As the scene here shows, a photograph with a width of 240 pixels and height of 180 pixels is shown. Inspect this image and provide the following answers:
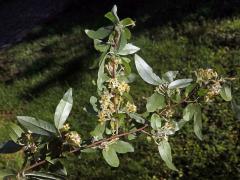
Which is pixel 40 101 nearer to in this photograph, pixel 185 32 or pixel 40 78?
pixel 40 78

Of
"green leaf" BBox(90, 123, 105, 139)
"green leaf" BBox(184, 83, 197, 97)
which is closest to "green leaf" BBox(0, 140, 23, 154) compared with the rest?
"green leaf" BBox(90, 123, 105, 139)

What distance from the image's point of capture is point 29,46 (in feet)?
26.2

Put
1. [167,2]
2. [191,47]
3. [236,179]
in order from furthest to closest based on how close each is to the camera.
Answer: [167,2] < [191,47] < [236,179]

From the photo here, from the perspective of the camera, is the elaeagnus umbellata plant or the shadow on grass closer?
the elaeagnus umbellata plant

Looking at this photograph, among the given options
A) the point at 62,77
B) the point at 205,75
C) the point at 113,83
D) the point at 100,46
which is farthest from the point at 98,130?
the point at 62,77

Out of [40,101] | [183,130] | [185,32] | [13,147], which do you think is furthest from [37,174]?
[185,32]

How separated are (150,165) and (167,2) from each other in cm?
333

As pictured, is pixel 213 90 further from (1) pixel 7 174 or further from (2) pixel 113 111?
(1) pixel 7 174

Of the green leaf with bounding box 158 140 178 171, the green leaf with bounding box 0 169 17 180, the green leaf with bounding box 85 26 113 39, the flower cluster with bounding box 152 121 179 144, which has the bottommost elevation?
the green leaf with bounding box 158 140 178 171

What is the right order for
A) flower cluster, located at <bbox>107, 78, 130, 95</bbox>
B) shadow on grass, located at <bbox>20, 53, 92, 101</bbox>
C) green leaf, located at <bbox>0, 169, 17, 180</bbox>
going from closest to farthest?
green leaf, located at <bbox>0, 169, 17, 180</bbox> → flower cluster, located at <bbox>107, 78, 130, 95</bbox> → shadow on grass, located at <bbox>20, 53, 92, 101</bbox>

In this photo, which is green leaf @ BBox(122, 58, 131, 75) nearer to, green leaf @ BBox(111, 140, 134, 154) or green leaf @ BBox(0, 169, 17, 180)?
green leaf @ BBox(111, 140, 134, 154)

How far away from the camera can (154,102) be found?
1983 mm

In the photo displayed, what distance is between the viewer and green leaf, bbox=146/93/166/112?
6.48 ft

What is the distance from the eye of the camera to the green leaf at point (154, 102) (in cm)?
198
